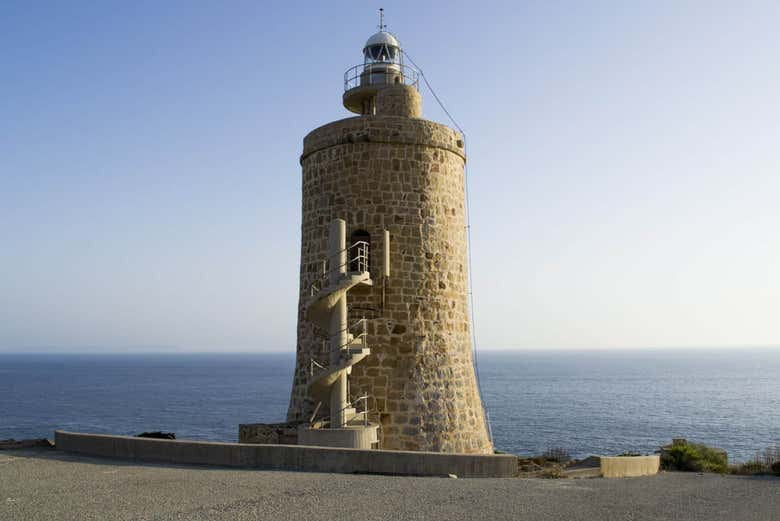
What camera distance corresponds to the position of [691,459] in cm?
1784

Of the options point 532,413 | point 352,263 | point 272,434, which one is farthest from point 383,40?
point 532,413

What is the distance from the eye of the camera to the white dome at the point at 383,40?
1922cm

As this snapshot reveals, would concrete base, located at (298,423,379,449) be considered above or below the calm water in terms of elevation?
above

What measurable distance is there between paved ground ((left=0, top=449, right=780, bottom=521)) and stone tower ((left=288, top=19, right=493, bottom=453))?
4.79 m

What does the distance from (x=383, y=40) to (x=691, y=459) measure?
14694 millimetres

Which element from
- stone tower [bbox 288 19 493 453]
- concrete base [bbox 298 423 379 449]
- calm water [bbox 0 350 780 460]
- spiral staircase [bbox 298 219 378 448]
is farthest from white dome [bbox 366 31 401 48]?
calm water [bbox 0 350 780 460]

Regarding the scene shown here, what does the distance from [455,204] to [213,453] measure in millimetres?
8428

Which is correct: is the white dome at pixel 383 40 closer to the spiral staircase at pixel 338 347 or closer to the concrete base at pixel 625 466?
the spiral staircase at pixel 338 347

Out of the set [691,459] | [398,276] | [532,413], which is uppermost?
[398,276]

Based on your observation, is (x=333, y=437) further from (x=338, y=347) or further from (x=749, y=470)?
(x=749, y=470)

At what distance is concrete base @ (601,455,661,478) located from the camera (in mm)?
12922

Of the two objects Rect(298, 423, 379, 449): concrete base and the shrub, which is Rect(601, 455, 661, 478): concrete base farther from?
Rect(298, 423, 379, 449): concrete base

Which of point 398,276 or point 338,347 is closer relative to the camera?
point 338,347

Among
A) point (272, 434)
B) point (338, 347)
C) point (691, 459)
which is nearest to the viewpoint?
point (338, 347)
